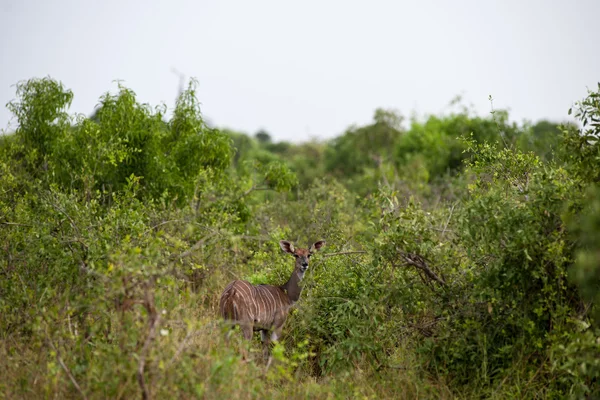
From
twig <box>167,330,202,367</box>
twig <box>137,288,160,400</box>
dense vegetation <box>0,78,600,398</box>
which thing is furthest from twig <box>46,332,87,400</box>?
twig <box>167,330,202,367</box>

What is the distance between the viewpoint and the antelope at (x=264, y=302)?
7.41 meters

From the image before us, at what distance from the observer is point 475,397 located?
620 centimetres

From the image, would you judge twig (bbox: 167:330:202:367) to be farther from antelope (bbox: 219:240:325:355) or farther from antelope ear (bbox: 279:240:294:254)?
antelope ear (bbox: 279:240:294:254)

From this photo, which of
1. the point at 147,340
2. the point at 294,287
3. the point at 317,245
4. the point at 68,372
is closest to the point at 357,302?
the point at 294,287

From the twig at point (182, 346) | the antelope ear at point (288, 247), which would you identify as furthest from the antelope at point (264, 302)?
the twig at point (182, 346)

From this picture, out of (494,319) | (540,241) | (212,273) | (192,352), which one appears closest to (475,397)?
(494,319)

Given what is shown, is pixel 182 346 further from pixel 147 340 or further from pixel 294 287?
pixel 294 287

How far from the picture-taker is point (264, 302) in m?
7.90

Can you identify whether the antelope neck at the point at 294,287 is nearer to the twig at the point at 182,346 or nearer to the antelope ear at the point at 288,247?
the antelope ear at the point at 288,247

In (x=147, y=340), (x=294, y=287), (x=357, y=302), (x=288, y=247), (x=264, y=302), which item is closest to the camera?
(x=147, y=340)

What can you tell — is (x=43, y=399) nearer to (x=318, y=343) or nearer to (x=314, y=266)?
(x=318, y=343)

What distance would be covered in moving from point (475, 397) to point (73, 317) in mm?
3920

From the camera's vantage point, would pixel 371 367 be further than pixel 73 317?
Yes

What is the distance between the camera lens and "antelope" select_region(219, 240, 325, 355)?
741 centimetres
